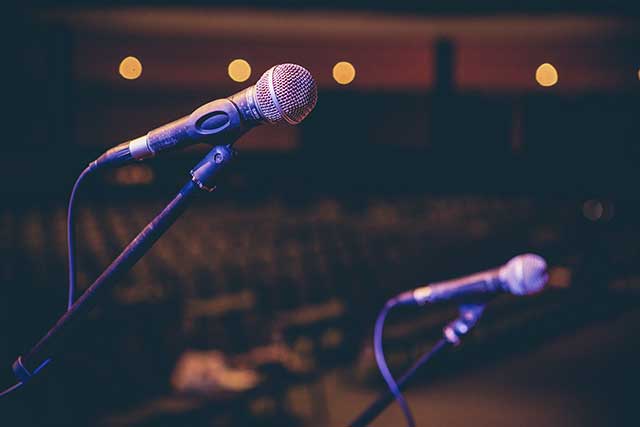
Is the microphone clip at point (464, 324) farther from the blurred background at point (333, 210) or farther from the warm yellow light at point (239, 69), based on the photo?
the warm yellow light at point (239, 69)

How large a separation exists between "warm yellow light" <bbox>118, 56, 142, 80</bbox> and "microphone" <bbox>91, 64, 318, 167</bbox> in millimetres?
7036

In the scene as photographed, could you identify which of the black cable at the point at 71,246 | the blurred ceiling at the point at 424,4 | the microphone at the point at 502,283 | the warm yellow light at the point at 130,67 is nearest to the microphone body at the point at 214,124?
the black cable at the point at 71,246

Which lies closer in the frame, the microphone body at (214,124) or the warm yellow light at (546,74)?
the microphone body at (214,124)

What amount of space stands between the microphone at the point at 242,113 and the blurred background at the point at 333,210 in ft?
7.22

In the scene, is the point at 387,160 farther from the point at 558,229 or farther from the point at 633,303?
the point at 633,303

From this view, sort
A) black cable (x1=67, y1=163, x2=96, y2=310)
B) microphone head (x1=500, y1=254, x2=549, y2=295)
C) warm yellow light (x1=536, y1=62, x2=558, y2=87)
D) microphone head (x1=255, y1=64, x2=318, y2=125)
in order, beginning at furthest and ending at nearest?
1. warm yellow light (x1=536, y1=62, x2=558, y2=87)
2. microphone head (x1=500, y1=254, x2=549, y2=295)
3. black cable (x1=67, y1=163, x2=96, y2=310)
4. microphone head (x1=255, y1=64, x2=318, y2=125)

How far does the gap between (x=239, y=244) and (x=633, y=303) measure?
3.30 m

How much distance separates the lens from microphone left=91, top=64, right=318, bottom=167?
2.83ft

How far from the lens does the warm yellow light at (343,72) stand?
8.11 metres

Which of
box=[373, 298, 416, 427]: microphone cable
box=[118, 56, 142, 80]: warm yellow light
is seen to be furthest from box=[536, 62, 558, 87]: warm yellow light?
box=[373, 298, 416, 427]: microphone cable

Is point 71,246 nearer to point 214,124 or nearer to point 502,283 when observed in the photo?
point 214,124

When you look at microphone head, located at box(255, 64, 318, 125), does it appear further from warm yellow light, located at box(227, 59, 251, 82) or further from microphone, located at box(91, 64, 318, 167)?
warm yellow light, located at box(227, 59, 251, 82)

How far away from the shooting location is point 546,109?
8672 mm

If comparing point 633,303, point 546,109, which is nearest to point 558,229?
point 633,303
